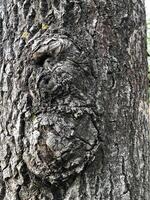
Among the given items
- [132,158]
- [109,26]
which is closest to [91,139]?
[132,158]

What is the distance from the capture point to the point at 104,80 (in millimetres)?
1439

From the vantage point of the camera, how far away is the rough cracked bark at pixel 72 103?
1.35 metres

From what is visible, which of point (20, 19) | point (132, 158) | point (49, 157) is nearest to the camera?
point (49, 157)

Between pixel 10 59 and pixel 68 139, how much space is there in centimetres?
39

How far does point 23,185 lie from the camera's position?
4.59ft

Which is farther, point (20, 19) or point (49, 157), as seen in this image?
point (20, 19)

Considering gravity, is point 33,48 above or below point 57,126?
above

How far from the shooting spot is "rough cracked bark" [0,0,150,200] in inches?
53.1

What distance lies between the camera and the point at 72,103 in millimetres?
1373

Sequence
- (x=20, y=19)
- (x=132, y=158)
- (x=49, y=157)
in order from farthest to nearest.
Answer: (x=20, y=19) < (x=132, y=158) < (x=49, y=157)

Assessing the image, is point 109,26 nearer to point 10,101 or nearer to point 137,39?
point 137,39

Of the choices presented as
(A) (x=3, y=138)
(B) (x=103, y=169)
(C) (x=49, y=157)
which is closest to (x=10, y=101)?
(A) (x=3, y=138)

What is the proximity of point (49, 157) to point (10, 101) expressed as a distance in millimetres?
271

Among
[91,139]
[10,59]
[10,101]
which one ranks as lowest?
[91,139]
